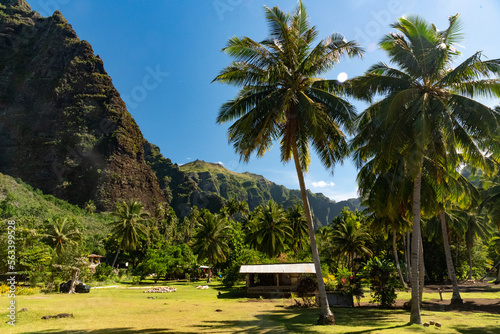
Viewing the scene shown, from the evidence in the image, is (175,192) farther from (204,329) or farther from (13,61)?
(204,329)

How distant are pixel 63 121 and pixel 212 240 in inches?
3636

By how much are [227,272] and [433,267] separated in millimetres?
30466

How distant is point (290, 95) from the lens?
486 inches

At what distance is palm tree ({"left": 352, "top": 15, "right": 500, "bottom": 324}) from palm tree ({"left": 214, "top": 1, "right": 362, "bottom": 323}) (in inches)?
60.6

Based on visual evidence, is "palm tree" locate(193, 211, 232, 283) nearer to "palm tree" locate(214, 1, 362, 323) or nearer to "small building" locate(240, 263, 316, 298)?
"small building" locate(240, 263, 316, 298)

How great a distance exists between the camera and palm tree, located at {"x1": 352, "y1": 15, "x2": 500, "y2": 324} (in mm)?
11625

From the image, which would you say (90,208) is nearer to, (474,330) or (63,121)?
(63,121)

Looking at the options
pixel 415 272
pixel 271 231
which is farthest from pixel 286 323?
pixel 271 231

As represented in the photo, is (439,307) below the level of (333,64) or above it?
below

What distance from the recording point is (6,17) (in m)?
122

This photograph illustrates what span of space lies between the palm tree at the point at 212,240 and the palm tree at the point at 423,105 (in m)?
31.4

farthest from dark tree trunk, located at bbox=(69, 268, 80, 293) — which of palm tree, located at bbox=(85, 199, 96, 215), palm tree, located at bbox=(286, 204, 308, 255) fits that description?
palm tree, located at bbox=(85, 199, 96, 215)

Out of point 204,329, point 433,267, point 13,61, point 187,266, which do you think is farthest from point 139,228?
point 13,61

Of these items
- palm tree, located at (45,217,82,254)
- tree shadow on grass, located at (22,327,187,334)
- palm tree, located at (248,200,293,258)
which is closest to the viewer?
tree shadow on grass, located at (22,327,187,334)
